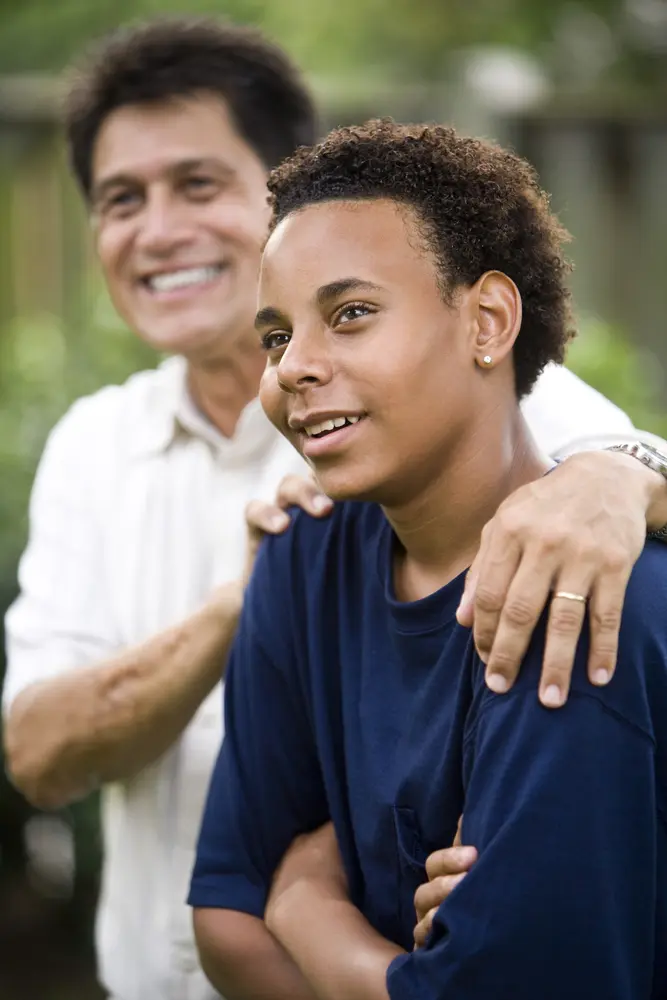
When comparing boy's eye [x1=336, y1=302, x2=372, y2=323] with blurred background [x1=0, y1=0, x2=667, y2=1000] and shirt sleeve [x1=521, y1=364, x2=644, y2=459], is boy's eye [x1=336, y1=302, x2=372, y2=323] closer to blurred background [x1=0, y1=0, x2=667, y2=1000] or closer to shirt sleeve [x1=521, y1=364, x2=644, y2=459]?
shirt sleeve [x1=521, y1=364, x2=644, y2=459]

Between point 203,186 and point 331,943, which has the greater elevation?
point 203,186

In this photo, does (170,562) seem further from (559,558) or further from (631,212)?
(631,212)

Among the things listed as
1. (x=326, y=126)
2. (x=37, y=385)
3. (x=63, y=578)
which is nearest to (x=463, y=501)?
(x=63, y=578)

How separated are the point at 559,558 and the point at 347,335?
0.39m

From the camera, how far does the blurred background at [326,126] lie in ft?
14.9

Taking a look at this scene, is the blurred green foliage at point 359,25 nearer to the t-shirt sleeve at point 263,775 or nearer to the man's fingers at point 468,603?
the t-shirt sleeve at point 263,775

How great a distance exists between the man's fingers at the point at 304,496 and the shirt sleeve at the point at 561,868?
2.07 ft

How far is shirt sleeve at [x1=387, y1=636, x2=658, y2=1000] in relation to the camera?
5.16 feet

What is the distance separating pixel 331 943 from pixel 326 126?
15.5 feet

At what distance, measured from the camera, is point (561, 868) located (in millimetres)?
1572

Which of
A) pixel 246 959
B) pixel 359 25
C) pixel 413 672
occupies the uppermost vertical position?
pixel 359 25

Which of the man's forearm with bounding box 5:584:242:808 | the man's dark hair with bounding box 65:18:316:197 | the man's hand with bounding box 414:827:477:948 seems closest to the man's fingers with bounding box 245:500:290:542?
Result: the man's forearm with bounding box 5:584:242:808

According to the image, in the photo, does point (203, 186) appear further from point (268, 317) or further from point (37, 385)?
point (37, 385)

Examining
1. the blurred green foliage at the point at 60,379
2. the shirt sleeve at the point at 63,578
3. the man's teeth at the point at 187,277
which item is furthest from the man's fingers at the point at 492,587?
the blurred green foliage at the point at 60,379
